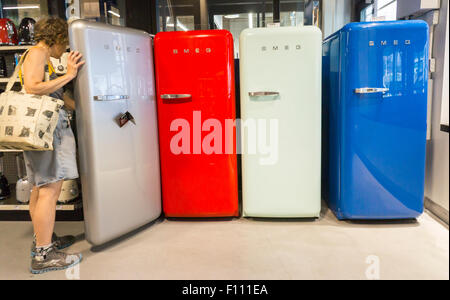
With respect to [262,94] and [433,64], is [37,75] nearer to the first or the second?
[262,94]

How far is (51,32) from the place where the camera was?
187 cm

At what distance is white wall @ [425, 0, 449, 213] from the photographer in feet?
7.82

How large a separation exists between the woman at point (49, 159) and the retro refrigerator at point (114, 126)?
0.07m

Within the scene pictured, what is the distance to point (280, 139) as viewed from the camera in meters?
2.44

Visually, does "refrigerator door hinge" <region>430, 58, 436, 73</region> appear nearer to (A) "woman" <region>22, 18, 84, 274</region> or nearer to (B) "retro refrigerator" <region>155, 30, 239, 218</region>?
(B) "retro refrigerator" <region>155, 30, 239, 218</region>

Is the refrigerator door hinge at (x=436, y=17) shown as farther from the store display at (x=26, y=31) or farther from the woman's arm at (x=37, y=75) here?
the store display at (x=26, y=31)

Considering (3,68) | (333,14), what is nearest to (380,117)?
(333,14)

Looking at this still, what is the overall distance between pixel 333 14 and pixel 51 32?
2820 mm

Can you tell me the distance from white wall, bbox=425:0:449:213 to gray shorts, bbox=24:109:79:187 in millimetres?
2329

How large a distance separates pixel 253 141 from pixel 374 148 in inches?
31.4

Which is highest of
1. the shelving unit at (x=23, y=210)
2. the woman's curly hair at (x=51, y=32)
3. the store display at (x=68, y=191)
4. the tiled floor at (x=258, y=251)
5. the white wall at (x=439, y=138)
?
the woman's curly hair at (x=51, y=32)

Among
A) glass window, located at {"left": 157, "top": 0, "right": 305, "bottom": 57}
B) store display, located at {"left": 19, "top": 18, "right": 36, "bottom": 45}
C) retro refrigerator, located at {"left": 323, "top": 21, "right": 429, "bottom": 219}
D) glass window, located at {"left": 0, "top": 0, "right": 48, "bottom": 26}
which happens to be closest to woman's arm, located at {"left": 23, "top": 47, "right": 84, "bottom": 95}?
store display, located at {"left": 19, "top": 18, "right": 36, "bottom": 45}

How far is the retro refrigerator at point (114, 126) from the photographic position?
6.53 ft

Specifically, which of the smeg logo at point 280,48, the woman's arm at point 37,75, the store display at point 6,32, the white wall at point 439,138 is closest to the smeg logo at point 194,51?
the smeg logo at point 280,48
